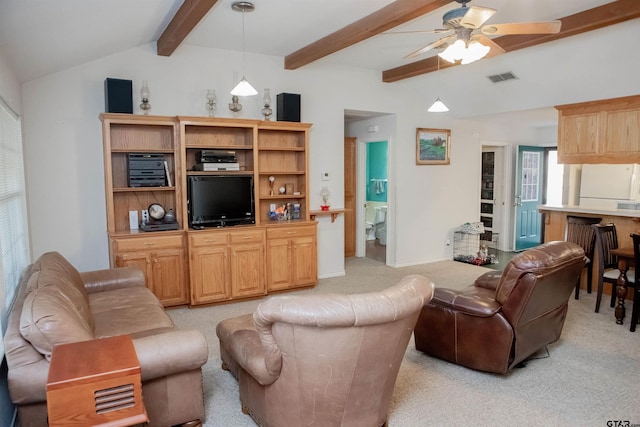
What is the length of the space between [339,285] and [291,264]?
0.83 meters

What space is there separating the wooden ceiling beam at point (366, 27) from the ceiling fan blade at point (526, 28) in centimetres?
38

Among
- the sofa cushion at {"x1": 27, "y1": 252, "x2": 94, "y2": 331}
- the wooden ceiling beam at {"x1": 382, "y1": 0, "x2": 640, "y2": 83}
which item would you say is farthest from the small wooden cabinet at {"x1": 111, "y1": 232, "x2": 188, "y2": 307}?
the wooden ceiling beam at {"x1": 382, "y1": 0, "x2": 640, "y2": 83}

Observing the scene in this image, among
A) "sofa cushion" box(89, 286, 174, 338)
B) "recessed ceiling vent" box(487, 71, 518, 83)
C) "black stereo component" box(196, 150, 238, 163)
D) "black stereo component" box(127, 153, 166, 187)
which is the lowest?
"sofa cushion" box(89, 286, 174, 338)

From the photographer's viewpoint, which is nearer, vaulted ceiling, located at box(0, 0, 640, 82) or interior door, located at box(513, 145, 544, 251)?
vaulted ceiling, located at box(0, 0, 640, 82)

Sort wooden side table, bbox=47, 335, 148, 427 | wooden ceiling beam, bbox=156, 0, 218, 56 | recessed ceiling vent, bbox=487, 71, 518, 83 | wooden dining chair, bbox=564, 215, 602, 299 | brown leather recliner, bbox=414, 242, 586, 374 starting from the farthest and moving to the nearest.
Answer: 1. recessed ceiling vent, bbox=487, 71, 518, 83
2. wooden dining chair, bbox=564, 215, 602, 299
3. wooden ceiling beam, bbox=156, 0, 218, 56
4. brown leather recliner, bbox=414, 242, 586, 374
5. wooden side table, bbox=47, 335, 148, 427

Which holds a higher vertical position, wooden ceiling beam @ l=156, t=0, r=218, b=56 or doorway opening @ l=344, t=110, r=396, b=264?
wooden ceiling beam @ l=156, t=0, r=218, b=56

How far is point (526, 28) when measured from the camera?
300 cm

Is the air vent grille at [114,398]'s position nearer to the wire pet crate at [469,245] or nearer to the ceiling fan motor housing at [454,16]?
the ceiling fan motor housing at [454,16]

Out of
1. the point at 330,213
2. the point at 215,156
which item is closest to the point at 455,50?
the point at 215,156

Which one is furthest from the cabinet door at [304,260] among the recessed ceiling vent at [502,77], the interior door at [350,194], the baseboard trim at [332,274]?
the recessed ceiling vent at [502,77]

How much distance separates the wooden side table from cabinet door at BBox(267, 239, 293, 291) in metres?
3.35

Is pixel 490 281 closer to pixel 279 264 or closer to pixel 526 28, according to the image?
pixel 526 28

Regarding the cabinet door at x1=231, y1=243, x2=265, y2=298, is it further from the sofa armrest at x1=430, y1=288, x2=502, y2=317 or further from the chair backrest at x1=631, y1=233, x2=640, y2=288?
the chair backrest at x1=631, y1=233, x2=640, y2=288

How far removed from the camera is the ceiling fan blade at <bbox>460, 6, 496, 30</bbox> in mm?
2670
